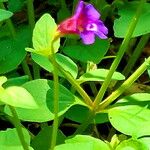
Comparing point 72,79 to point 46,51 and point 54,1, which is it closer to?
point 46,51

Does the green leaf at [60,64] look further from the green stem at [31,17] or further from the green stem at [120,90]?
the green stem at [31,17]

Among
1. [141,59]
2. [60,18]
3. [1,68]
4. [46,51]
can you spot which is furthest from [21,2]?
[46,51]

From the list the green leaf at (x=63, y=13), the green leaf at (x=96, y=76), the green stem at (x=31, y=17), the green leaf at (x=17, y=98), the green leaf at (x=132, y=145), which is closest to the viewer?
the green leaf at (x=17, y=98)

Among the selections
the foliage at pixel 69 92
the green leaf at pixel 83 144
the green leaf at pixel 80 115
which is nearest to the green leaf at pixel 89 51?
the foliage at pixel 69 92

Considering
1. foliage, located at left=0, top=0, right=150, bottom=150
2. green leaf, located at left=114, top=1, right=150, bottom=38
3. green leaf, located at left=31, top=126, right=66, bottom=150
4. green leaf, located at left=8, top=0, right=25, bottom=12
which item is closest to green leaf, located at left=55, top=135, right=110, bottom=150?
foliage, located at left=0, top=0, right=150, bottom=150

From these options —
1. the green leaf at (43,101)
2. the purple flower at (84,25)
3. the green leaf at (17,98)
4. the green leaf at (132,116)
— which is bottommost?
the green leaf at (132,116)

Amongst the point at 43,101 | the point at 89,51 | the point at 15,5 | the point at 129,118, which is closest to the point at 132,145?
the point at 129,118

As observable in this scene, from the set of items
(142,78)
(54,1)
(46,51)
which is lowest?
(142,78)

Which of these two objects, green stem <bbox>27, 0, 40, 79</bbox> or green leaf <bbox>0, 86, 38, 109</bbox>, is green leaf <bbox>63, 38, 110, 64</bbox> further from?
green leaf <bbox>0, 86, 38, 109</bbox>
